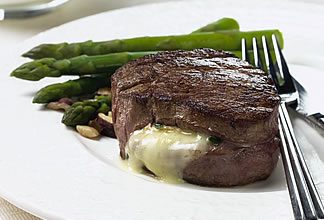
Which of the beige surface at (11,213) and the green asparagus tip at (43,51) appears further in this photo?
the green asparagus tip at (43,51)

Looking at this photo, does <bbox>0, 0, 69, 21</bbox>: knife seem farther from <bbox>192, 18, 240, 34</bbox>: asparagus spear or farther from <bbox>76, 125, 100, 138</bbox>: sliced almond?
<bbox>76, 125, 100, 138</bbox>: sliced almond

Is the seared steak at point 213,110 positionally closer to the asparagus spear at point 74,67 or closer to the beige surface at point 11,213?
the beige surface at point 11,213

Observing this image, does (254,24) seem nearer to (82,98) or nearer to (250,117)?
(82,98)

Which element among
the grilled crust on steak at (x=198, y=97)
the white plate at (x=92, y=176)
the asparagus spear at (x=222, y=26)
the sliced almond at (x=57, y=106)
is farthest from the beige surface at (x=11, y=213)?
the asparagus spear at (x=222, y=26)

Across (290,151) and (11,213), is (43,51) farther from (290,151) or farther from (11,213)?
(290,151)

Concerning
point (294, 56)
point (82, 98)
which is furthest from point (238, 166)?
point (294, 56)

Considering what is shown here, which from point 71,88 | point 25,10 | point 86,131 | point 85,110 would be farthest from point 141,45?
point 25,10
